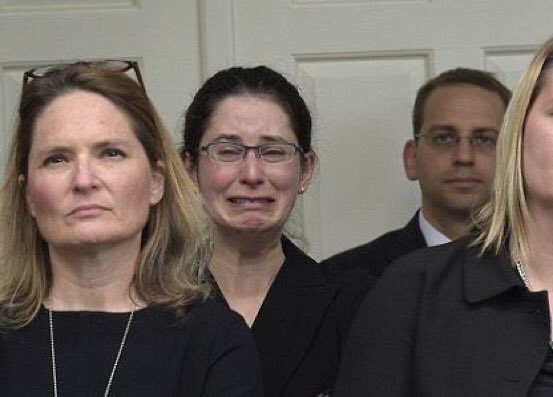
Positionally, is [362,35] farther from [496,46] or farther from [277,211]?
[277,211]

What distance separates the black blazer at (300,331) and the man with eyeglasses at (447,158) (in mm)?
580

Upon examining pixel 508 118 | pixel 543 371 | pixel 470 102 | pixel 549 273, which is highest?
pixel 470 102

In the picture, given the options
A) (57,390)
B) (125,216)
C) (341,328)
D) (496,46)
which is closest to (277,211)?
(341,328)

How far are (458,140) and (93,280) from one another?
5.61ft

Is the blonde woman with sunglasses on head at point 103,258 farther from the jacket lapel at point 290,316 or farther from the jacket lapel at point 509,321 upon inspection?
the jacket lapel at point 509,321

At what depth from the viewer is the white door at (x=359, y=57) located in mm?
4848

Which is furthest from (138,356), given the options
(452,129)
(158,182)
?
(452,129)

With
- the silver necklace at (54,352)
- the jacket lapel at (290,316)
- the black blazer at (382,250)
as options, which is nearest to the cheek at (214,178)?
the jacket lapel at (290,316)

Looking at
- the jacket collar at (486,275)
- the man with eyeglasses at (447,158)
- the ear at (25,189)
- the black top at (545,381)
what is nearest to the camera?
the black top at (545,381)

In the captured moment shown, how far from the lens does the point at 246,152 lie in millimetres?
3869

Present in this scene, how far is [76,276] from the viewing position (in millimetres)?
3283

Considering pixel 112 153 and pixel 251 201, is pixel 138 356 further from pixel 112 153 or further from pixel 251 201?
pixel 251 201

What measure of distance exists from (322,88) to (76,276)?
5.84 ft

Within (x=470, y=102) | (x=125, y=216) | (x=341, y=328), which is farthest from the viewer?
(x=470, y=102)
